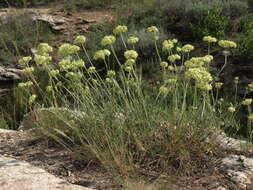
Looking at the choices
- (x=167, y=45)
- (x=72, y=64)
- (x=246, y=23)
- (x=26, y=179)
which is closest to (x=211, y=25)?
(x=246, y=23)

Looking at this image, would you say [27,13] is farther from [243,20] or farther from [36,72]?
[243,20]

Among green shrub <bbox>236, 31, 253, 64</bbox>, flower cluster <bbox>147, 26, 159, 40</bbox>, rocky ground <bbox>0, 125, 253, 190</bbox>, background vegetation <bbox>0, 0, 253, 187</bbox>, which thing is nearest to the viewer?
rocky ground <bbox>0, 125, 253, 190</bbox>

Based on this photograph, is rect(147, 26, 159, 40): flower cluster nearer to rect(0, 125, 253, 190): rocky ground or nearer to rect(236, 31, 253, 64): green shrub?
rect(0, 125, 253, 190): rocky ground

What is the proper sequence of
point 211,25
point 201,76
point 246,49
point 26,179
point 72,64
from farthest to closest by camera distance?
point 211,25 < point 246,49 < point 72,64 < point 201,76 < point 26,179

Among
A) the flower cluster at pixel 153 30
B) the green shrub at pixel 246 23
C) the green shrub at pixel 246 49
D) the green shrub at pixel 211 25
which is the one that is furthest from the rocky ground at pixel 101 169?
the green shrub at pixel 246 23

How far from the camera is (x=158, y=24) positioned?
867cm

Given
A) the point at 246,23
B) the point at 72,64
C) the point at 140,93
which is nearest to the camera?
the point at 72,64

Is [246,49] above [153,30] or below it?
below

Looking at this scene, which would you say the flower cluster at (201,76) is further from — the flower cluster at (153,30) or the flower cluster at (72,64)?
the flower cluster at (72,64)

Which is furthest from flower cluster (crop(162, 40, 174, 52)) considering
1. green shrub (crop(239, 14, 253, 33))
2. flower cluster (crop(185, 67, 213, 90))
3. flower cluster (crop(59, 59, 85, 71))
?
green shrub (crop(239, 14, 253, 33))

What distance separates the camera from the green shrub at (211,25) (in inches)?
295

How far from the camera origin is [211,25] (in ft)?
25.0

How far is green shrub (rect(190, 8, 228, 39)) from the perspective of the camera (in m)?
7.50

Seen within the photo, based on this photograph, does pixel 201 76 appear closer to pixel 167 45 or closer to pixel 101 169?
pixel 167 45
